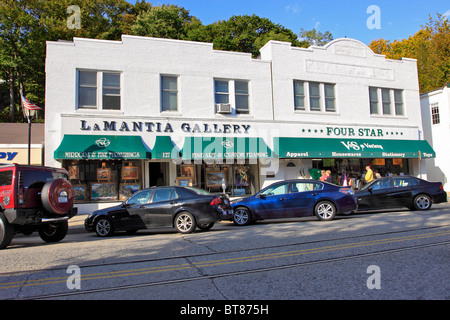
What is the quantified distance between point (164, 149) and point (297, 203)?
22.5 ft

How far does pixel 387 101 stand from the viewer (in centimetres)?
2119

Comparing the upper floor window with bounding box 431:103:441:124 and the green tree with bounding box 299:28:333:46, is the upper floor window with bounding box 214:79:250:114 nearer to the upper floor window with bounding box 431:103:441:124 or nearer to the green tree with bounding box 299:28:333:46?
the upper floor window with bounding box 431:103:441:124

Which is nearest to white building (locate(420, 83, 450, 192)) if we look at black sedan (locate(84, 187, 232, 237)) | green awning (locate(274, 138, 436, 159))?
green awning (locate(274, 138, 436, 159))

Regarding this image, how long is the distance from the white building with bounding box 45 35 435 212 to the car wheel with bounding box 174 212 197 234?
588cm

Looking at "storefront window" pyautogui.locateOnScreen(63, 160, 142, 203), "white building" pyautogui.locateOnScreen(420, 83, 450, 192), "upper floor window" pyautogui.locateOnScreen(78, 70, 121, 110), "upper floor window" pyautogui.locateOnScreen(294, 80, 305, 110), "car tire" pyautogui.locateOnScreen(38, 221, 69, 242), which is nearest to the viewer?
"car tire" pyautogui.locateOnScreen(38, 221, 69, 242)

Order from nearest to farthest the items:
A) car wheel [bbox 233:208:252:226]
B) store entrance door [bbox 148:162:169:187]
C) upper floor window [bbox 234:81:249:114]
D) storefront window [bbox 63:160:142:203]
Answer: car wheel [bbox 233:208:252:226] < storefront window [bbox 63:160:142:203] < store entrance door [bbox 148:162:169:187] < upper floor window [bbox 234:81:249:114]

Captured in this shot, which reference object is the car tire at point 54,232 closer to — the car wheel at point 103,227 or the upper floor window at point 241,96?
the car wheel at point 103,227

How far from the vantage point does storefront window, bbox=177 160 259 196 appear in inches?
655

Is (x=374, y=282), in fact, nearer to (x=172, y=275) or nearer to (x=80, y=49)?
(x=172, y=275)

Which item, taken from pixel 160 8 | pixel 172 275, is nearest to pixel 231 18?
pixel 160 8

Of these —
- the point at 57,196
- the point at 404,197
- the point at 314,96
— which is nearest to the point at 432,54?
the point at 314,96

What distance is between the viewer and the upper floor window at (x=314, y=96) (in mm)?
18953

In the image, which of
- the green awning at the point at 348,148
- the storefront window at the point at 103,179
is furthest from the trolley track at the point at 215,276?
the storefront window at the point at 103,179

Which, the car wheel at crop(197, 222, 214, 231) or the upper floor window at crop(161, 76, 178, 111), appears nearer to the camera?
the car wheel at crop(197, 222, 214, 231)
